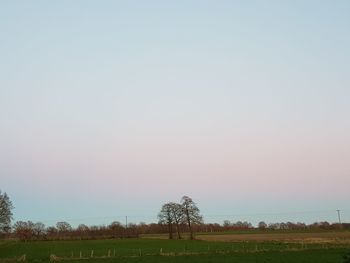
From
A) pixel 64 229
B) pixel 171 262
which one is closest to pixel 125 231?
pixel 64 229

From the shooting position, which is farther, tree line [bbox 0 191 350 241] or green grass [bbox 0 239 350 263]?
tree line [bbox 0 191 350 241]

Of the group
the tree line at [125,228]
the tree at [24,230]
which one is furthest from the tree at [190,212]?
the tree at [24,230]

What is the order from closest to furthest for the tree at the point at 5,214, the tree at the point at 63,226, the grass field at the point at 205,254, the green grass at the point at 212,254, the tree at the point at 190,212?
the green grass at the point at 212,254, the grass field at the point at 205,254, the tree at the point at 5,214, the tree at the point at 190,212, the tree at the point at 63,226

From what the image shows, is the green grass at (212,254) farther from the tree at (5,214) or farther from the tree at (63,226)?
the tree at (63,226)

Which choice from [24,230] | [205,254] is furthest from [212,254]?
[24,230]

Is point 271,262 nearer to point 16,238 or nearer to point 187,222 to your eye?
point 187,222

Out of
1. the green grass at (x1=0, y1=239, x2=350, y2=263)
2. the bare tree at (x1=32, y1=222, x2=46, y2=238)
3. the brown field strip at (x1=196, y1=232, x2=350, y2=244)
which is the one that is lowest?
the green grass at (x1=0, y1=239, x2=350, y2=263)

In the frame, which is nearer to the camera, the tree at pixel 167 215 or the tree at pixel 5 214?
the tree at pixel 5 214

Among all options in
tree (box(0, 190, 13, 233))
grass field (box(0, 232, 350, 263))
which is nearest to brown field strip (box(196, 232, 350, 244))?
grass field (box(0, 232, 350, 263))

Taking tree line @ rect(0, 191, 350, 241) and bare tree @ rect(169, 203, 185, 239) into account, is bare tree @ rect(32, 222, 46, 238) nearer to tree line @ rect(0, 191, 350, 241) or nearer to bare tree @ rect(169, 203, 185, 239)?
tree line @ rect(0, 191, 350, 241)

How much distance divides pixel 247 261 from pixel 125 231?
352 feet

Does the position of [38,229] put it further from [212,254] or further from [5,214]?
[212,254]

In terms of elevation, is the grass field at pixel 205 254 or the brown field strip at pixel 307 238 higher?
the brown field strip at pixel 307 238

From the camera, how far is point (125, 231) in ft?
481
